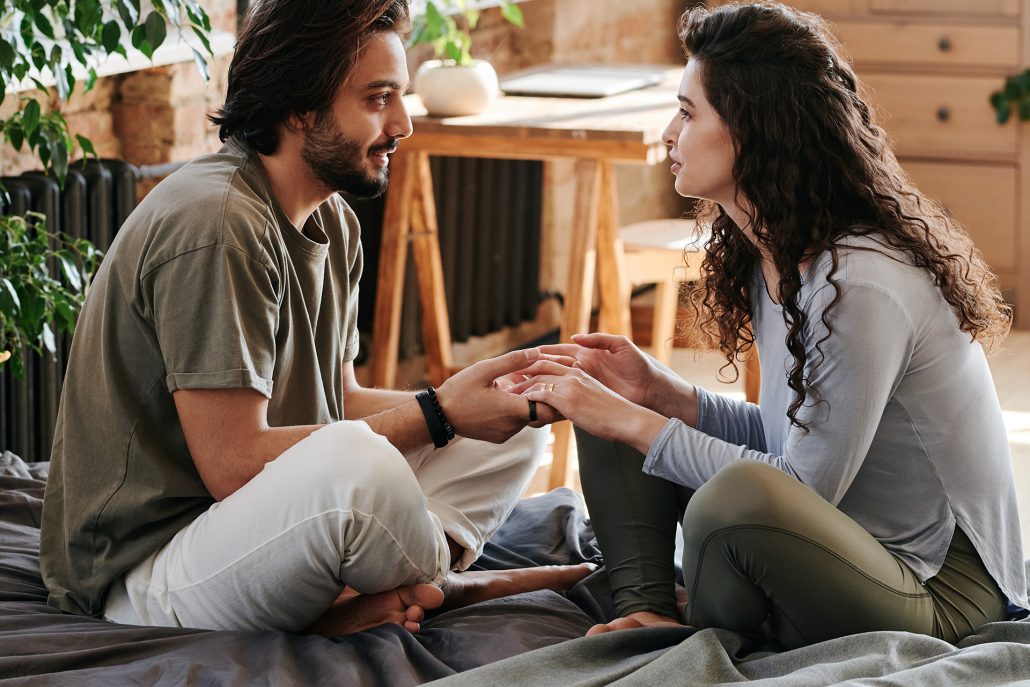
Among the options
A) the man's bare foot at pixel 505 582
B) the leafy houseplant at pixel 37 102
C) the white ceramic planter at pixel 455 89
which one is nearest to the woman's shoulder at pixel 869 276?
the man's bare foot at pixel 505 582

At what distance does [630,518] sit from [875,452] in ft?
1.25

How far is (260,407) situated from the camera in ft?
5.74

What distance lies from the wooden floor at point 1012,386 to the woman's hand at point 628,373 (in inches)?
44.7

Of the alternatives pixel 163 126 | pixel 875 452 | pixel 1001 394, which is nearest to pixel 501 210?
pixel 163 126

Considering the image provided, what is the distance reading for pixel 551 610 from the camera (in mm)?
1958

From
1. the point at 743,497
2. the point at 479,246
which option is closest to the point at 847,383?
the point at 743,497

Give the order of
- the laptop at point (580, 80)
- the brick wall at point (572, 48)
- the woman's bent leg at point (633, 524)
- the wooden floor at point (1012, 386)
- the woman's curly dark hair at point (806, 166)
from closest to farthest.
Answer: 1. the woman's curly dark hair at point (806, 166)
2. the woman's bent leg at point (633, 524)
3. the wooden floor at point (1012, 386)
4. the laptop at point (580, 80)
5. the brick wall at point (572, 48)

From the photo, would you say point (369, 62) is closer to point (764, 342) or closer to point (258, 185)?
point (258, 185)

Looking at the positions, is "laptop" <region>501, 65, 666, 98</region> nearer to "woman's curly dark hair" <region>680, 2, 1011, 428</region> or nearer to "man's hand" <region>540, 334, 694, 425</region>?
"man's hand" <region>540, 334, 694, 425</region>

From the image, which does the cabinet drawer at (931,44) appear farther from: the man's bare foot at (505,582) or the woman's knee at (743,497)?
the woman's knee at (743,497)

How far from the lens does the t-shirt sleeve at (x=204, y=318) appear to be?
5.55 feet

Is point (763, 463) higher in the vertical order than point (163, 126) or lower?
lower

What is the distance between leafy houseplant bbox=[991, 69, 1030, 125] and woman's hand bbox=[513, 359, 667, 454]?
3.28 m

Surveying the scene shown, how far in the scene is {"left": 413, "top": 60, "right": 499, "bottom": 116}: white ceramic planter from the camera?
3193 millimetres
